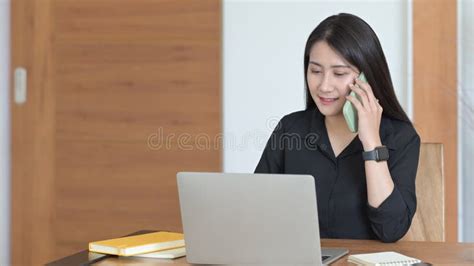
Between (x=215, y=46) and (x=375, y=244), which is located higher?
(x=215, y=46)

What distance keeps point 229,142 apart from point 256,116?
0.18m

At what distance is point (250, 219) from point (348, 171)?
773 millimetres

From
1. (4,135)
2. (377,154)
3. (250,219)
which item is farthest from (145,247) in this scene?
(4,135)

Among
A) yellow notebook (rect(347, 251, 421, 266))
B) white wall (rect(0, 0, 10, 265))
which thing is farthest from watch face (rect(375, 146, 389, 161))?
white wall (rect(0, 0, 10, 265))

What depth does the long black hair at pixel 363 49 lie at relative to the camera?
232 cm

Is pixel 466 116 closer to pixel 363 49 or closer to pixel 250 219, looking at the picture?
pixel 363 49

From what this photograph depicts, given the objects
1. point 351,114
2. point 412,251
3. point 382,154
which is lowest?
point 412,251

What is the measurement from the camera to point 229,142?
3729mm

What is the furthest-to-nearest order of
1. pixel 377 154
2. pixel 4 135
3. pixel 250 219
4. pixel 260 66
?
1. pixel 4 135
2. pixel 260 66
3. pixel 377 154
4. pixel 250 219

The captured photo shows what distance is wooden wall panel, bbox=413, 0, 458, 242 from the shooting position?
134 inches

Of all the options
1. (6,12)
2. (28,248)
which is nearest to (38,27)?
(6,12)

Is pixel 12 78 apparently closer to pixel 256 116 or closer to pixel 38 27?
pixel 38 27

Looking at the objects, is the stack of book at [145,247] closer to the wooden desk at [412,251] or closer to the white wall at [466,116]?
the wooden desk at [412,251]

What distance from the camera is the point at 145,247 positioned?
1883 mm
